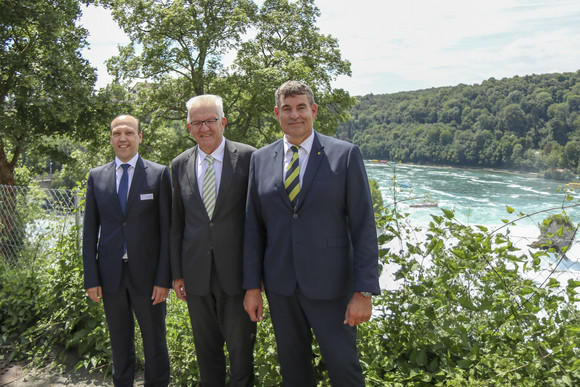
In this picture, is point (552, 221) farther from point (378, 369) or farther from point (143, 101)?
point (143, 101)

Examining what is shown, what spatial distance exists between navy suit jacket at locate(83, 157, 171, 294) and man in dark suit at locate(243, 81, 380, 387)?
0.69 metres

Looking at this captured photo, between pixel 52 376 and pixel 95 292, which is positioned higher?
pixel 95 292

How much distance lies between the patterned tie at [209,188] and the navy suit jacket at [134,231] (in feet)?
1.17

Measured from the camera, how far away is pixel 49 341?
12.1 feet

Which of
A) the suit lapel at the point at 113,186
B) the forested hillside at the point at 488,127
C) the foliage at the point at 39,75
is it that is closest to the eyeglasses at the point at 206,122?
the suit lapel at the point at 113,186

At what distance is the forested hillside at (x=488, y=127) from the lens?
A: 80000 millimetres

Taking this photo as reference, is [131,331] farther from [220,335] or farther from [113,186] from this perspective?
[113,186]

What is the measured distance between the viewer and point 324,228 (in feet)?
6.73

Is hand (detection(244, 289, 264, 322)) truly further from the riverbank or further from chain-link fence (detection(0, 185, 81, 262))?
chain-link fence (detection(0, 185, 81, 262))

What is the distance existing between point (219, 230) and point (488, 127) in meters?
94.0

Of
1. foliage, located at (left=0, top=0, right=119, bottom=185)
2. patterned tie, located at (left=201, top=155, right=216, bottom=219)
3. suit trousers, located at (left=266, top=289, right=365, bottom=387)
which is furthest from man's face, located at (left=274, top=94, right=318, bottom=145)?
foliage, located at (left=0, top=0, right=119, bottom=185)

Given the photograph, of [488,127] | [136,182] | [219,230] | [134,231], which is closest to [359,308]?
[219,230]

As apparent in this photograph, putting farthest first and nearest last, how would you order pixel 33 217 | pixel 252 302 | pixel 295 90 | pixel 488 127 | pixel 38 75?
pixel 488 127, pixel 38 75, pixel 33 217, pixel 252 302, pixel 295 90

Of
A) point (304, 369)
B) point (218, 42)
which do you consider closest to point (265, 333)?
point (304, 369)
